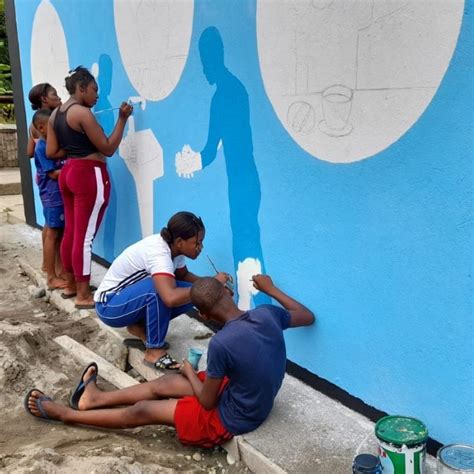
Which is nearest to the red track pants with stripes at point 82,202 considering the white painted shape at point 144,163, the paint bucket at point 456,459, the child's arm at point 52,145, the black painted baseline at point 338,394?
the child's arm at point 52,145

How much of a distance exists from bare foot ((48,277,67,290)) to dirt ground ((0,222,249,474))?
0.39 m

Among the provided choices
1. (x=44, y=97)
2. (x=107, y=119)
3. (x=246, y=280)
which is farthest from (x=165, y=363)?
(x=44, y=97)

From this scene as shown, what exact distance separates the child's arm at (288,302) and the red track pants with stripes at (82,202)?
1.48 m

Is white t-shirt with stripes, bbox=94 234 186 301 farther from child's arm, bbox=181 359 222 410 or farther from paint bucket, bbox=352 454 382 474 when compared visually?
paint bucket, bbox=352 454 382 474

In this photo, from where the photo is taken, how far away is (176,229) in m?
3.01

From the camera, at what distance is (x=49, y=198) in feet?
14.7

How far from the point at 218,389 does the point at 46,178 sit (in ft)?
8.86

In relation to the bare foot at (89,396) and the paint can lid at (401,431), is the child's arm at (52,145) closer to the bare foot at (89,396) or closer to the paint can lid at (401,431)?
the bare foot at (89,396)

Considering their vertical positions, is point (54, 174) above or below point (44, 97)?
below

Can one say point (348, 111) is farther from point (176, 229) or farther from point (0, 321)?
point (0, 321)

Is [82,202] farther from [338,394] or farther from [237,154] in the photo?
[338,394]

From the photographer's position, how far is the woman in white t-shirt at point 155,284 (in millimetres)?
2998

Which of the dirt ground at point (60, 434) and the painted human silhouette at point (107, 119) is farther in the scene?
the painted human silhouette at point (107, 119)

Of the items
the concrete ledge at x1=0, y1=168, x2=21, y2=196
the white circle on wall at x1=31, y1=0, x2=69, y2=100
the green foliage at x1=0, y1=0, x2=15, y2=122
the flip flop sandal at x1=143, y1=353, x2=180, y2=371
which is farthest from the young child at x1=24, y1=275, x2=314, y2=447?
the green foliage at x1=0, y1=0, x2=15, y2=122
